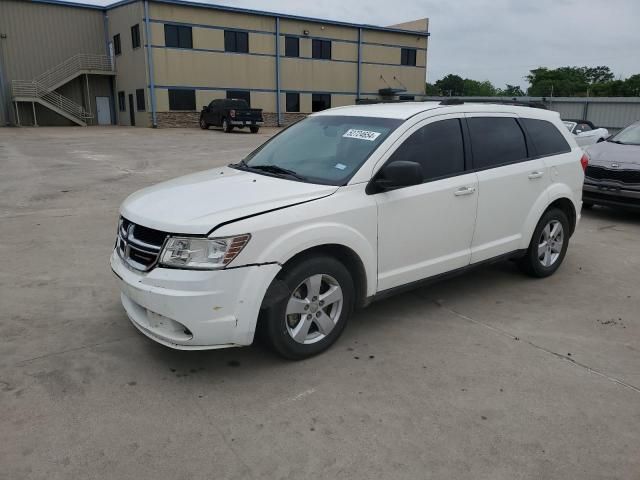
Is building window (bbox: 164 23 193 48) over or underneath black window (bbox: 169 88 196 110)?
over

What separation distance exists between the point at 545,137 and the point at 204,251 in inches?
149

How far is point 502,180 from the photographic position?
478 centimetres

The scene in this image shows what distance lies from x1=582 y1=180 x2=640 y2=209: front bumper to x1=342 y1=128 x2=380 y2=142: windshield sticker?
5.63 m

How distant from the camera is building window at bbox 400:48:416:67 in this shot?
40.8 metres

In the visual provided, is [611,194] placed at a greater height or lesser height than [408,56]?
lesser

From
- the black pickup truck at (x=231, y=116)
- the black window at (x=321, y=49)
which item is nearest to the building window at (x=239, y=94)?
the black pickup truck at (x=231, y=116)

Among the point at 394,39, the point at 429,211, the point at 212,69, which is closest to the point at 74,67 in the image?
the point at 212,69

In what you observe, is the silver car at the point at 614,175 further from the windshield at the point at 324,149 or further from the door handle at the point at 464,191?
the windshield at the point at 324,149

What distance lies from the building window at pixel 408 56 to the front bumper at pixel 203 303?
40.5 m

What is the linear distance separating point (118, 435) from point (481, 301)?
3.29m

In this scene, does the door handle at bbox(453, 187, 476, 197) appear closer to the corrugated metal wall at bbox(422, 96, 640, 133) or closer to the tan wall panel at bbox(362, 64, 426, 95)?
the corrugated metal wall at bbox(422, 96, 640, 133)

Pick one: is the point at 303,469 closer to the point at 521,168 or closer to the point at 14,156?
the point at 521,168

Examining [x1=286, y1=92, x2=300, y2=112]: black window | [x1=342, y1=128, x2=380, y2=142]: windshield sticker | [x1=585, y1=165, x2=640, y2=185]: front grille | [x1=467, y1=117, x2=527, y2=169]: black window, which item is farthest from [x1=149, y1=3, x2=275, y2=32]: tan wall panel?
[x1=342, y1=128, x2=380, y2=142]: windshield sticker

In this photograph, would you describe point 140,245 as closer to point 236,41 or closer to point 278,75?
point 236,41
